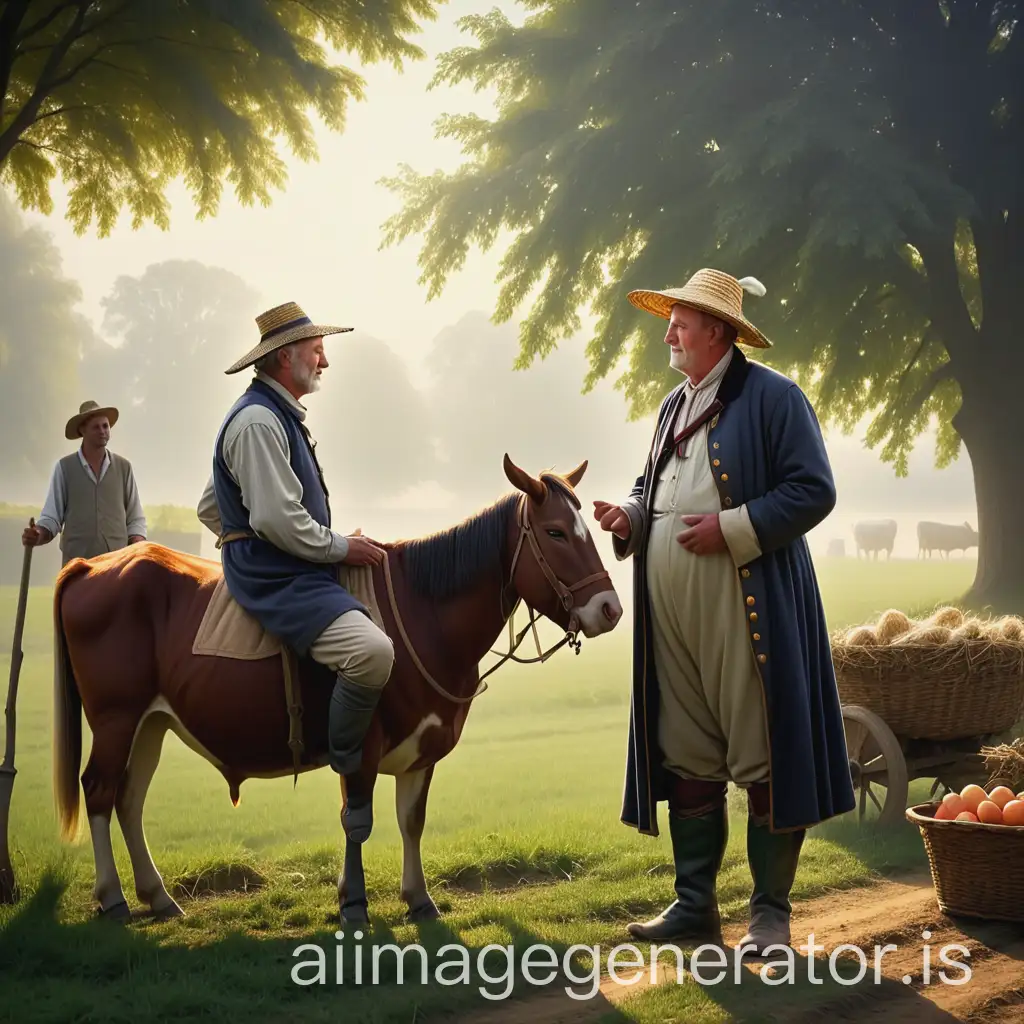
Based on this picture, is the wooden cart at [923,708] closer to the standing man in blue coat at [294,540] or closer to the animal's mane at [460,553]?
the animal's mane at [460,553]

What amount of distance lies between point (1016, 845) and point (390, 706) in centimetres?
248

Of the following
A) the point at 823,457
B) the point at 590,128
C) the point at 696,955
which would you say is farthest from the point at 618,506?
the point at 590,128

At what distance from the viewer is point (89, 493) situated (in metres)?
5.83

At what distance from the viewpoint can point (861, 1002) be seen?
340 centimetres

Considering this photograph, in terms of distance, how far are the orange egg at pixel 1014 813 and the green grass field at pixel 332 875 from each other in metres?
1.06

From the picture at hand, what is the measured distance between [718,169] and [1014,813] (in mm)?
8136

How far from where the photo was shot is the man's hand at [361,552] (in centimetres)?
411

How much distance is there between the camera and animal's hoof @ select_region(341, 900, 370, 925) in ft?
13.5

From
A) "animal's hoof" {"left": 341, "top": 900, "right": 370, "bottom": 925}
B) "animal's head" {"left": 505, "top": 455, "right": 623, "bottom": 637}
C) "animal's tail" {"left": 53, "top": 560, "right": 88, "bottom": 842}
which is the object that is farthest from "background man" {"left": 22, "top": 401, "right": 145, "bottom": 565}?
"animal's head" {"left": 505, "top": 455, "right": 623, "bottom": 637}

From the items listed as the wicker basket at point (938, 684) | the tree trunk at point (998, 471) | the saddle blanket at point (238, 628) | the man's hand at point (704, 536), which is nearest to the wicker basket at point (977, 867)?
the wicker basket at point (938, 684)

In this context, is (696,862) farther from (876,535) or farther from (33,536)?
(876,535)

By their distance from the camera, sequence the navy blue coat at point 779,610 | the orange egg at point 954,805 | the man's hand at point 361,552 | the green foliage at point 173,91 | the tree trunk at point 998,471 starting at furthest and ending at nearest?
the tree trunk at point 998,471, the green foliage at point 173,91, the orange egg at point 954,805, the man's hand at point 361,552, the navy blue coat at point 779,610

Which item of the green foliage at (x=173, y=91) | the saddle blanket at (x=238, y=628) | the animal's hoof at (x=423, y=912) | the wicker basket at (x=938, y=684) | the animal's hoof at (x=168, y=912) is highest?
the green foliage at (x=173, y=91)

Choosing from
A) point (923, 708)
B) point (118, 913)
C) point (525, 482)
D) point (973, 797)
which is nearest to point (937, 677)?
point (923, 708)
